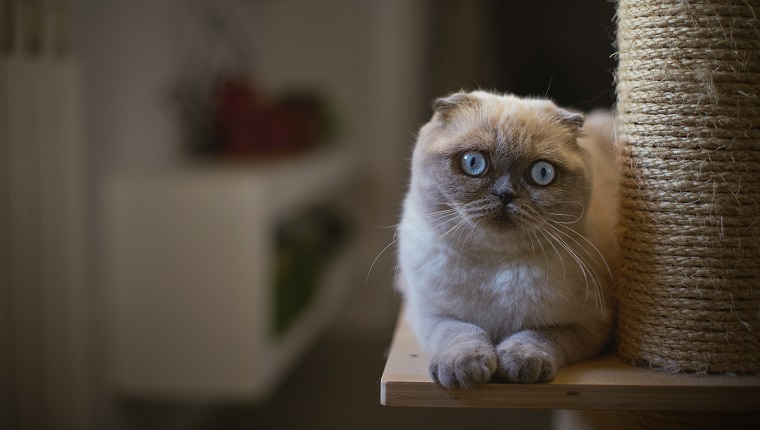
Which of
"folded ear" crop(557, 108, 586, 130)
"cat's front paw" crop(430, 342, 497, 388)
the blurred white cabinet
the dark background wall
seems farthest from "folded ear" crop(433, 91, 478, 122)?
the dark background wall

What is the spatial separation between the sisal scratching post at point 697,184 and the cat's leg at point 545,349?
0.06m

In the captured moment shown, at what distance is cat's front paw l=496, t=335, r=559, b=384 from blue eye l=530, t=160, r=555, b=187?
0.69 ft

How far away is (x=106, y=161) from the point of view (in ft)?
6.50

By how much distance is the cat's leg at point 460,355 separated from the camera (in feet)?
2.80

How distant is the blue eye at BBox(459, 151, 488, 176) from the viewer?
36.7 inches

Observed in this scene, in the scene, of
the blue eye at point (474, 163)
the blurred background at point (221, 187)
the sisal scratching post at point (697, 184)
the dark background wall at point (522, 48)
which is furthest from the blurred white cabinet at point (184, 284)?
the dark background wall at point (522, 48)

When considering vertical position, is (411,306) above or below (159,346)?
above

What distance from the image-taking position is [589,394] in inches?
34.4

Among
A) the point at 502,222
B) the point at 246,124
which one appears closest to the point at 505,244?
the point at 502,222

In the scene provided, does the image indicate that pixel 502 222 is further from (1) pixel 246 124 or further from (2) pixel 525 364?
(1) pixel 246 124

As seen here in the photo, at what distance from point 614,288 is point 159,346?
135 cm

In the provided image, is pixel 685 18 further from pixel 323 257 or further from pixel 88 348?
pixel 323 257

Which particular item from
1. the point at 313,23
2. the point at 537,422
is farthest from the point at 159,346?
the point at 313,23

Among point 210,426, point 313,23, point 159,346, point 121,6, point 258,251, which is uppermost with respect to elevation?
point 313,23
